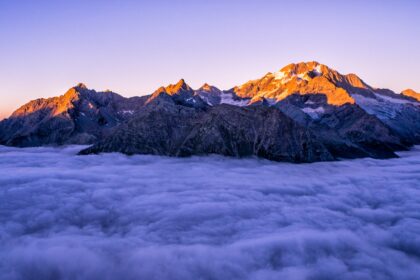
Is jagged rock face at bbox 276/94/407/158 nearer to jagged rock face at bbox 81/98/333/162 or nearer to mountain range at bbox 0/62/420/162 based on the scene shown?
mountain range at bbox 0/62/420/162

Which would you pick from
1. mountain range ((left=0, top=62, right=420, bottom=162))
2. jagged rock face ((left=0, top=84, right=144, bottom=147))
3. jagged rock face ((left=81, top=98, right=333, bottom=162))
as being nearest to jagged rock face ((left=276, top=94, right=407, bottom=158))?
mountain range ((left=0, top=62, right=420, bottom=162))

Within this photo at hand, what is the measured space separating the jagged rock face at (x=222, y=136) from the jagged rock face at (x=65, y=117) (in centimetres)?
5553

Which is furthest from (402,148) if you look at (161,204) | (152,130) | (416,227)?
(161,204)

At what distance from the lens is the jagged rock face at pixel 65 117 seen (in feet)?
340

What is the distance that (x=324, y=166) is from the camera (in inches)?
1299

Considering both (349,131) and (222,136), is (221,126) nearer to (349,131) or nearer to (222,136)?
(222,136)

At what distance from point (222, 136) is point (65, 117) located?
92.5m

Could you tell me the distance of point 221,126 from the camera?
3494 cm

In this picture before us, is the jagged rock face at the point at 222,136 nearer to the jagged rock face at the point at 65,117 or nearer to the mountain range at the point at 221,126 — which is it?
the mountain range at the point at 221,126

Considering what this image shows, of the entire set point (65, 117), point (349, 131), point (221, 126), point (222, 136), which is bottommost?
point (222, 136)

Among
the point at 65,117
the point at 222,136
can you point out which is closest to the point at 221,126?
the point at 222,136

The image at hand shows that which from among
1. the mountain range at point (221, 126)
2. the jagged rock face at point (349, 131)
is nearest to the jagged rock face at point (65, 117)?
the mountain range at point (221, 126)

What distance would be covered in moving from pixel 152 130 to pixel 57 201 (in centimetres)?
2060

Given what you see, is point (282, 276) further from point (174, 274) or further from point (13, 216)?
point (13, 216)
